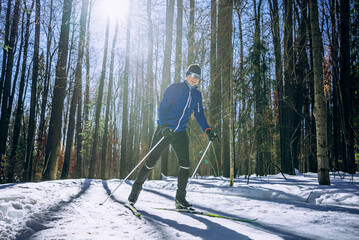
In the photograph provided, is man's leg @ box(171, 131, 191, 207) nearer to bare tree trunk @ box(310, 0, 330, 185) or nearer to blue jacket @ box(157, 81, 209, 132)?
blue jacket @ box(157, 81, 209, 132)

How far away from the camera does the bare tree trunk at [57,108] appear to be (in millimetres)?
10492

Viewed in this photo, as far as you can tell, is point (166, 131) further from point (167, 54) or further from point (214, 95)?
point (167, 54)

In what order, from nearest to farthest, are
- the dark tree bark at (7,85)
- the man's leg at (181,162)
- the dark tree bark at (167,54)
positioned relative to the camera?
the man's leg at (181,162), the dark tree bark at (167,54), the dark tree bark at (7,85)

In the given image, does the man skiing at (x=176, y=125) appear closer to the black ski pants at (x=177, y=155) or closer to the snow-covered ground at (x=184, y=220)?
the black ski pants at (x=177, y=155)

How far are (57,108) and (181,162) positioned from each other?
870cm

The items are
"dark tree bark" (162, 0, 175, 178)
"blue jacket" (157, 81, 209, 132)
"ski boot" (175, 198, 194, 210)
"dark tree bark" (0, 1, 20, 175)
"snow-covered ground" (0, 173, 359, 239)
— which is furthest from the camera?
"dark tree bark" (0, 1, 20, 175)

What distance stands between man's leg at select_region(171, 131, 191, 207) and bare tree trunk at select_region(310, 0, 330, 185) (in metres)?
3.64

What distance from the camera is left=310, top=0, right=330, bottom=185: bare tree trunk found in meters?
5.80

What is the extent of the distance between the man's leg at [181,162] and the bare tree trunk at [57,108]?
27.3 feet

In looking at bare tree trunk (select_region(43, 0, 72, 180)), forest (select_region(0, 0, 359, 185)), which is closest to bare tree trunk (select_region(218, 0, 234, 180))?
forest (select_region(0, 0, 359, 185))

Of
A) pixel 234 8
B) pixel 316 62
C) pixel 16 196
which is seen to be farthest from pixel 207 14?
pixel 16 196

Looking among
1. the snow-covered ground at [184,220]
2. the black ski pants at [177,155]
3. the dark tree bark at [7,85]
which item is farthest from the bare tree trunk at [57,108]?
the black ski pants at [177,155]

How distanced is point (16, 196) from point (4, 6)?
19.9 m

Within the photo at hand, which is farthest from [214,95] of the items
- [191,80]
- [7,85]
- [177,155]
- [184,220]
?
[7,85]
